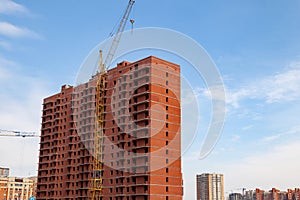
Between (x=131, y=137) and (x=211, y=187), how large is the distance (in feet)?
375

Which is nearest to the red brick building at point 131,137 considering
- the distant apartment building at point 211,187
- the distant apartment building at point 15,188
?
the distant apartment building at point 15,188

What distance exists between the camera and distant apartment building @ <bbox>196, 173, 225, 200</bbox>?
193 metres

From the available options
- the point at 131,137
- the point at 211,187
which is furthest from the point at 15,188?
the point at 131,137

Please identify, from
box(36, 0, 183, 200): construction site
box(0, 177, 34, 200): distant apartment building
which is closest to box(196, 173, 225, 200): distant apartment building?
box(0, 177, 34, 200): distant apartment building

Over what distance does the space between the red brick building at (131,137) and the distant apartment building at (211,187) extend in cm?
10032

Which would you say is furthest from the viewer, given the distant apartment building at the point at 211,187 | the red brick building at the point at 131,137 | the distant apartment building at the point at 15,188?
the distant apartment building at the point at 211,187

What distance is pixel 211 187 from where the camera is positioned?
19275cm

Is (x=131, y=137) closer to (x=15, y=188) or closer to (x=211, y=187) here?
(x=211, y=187)

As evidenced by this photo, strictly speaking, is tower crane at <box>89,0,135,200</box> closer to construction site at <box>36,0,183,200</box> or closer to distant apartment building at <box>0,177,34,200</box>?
construction site at <box>36,0,183,200</box>

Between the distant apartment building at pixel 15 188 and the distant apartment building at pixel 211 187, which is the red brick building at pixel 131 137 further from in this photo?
the distant apartment building at pixel 211 187

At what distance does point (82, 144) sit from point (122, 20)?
38041mm

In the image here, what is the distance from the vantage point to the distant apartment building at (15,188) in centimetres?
18538

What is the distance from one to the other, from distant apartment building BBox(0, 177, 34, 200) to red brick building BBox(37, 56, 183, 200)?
273ft

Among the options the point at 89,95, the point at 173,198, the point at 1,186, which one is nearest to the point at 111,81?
the point at 89,95
